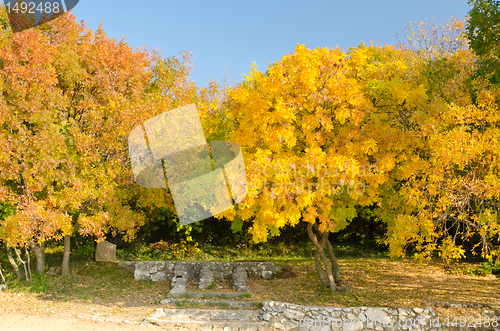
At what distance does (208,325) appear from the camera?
29.8ft

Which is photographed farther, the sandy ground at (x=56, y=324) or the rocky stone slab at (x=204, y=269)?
the rocky stone slab at (x=204, y=269)

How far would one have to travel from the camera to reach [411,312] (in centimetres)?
938

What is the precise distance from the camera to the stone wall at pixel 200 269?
13531 mm

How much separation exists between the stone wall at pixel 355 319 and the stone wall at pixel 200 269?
13.7ft

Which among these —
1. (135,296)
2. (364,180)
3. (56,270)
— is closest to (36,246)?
(56,270)

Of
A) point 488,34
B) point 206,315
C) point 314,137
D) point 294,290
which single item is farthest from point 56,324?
point 488,34

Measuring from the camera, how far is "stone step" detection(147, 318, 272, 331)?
29.5 ft

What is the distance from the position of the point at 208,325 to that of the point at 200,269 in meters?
4.73

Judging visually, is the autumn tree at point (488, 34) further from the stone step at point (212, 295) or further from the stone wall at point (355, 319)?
the stone step at point (212, 295)

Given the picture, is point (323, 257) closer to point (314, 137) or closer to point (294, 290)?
point (294, 290)

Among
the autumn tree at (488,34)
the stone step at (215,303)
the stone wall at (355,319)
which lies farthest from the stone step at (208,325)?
the autumn tree at (488,34)

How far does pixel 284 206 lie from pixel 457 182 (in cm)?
408

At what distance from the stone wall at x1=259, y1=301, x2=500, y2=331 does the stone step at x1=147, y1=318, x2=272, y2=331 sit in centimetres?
43

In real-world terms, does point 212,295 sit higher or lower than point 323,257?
lower
